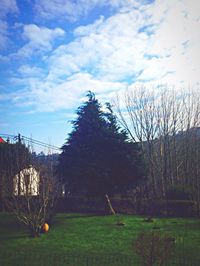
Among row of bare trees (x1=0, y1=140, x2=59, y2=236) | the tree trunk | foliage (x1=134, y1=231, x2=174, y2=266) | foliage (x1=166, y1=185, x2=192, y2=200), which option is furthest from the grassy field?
foliage (x1=166, y1=185, x2=192, y2=200)

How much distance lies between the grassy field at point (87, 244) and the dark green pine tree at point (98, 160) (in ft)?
14.5

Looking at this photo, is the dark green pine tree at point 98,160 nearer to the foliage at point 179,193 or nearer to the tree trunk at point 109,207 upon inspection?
the tree trunk at point 109,207

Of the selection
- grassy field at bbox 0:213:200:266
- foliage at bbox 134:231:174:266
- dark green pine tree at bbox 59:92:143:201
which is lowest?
grassy field at bbox 0:213:200:266

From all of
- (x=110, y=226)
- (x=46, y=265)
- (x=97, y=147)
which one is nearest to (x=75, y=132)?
(x=97, y=147)

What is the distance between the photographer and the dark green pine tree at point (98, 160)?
2286 cm

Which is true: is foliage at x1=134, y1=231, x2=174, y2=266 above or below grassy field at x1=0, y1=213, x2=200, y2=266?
above

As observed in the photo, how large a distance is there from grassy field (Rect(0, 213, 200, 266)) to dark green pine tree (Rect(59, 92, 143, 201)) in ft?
14.5

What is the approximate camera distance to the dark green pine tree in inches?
900

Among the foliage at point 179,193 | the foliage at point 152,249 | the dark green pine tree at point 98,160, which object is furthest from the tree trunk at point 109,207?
the foliage at point 152,249

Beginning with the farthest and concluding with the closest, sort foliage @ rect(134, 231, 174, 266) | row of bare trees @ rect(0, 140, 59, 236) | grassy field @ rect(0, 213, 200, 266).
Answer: row of bare trees @ rect(0, 140, 59, 236), grassy field @ rect(0, 213, 200, 266), foliage @ rect(134, 231, 174, 266)

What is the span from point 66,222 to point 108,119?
33.7 feet

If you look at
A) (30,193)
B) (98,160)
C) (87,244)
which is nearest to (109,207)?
(98,160)

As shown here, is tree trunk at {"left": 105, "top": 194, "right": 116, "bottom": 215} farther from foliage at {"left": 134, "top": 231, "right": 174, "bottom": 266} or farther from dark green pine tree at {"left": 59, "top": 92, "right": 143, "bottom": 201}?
foliage at {"left": 134, "top": 231, "right": 174, "bottom": 266}

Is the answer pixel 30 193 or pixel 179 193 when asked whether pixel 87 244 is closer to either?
pixel 30 193
